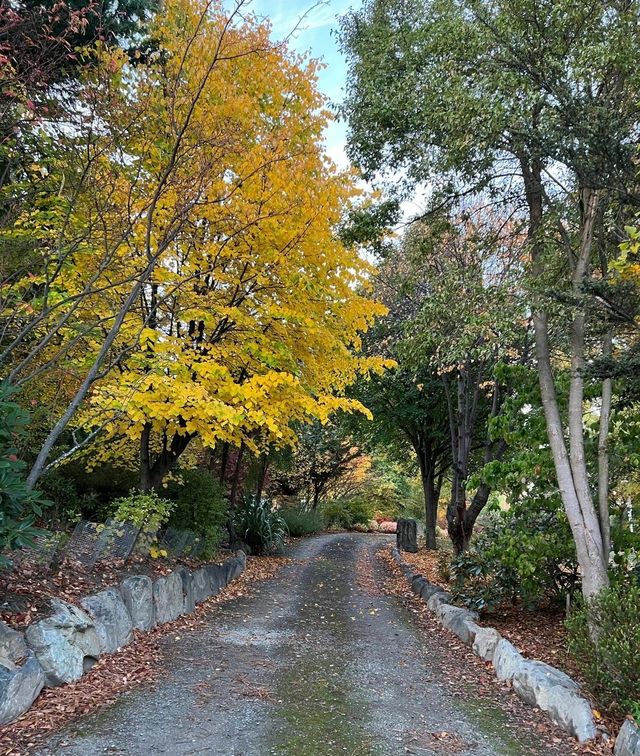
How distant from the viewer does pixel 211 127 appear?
487cm

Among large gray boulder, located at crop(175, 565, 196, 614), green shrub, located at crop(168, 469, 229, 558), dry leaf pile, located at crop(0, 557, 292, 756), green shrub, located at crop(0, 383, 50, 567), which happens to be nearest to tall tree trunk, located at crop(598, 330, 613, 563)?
dry leaf pile, located at crop(0, 557, 292, 756)

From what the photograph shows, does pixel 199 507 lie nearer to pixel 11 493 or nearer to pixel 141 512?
pixel 141 512

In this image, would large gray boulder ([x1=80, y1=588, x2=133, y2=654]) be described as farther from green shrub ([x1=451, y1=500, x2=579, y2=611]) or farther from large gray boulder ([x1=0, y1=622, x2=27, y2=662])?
green shrub ([x1=451, y1=500, x2=579, y2=611])

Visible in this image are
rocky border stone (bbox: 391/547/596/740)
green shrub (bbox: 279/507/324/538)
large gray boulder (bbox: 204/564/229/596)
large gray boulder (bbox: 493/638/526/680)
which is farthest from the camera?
green shrub (bbox: 279/507/324/538)

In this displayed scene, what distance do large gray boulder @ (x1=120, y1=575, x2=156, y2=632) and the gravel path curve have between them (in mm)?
320

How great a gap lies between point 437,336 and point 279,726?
4303mm

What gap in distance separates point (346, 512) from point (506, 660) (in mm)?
18176

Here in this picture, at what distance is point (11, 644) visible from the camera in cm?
347

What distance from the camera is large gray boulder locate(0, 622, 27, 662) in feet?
11.1

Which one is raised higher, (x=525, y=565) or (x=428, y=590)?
(x=525, y=565)

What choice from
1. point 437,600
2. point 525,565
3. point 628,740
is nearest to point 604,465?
point 525,565

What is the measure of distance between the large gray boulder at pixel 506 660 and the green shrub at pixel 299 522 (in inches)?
457

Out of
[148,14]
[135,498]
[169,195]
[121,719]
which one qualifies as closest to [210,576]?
[135,498]

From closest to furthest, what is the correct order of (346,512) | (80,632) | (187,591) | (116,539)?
1. (80,632)
2. (116,539)
3. (187,591)
4. (346,512)
